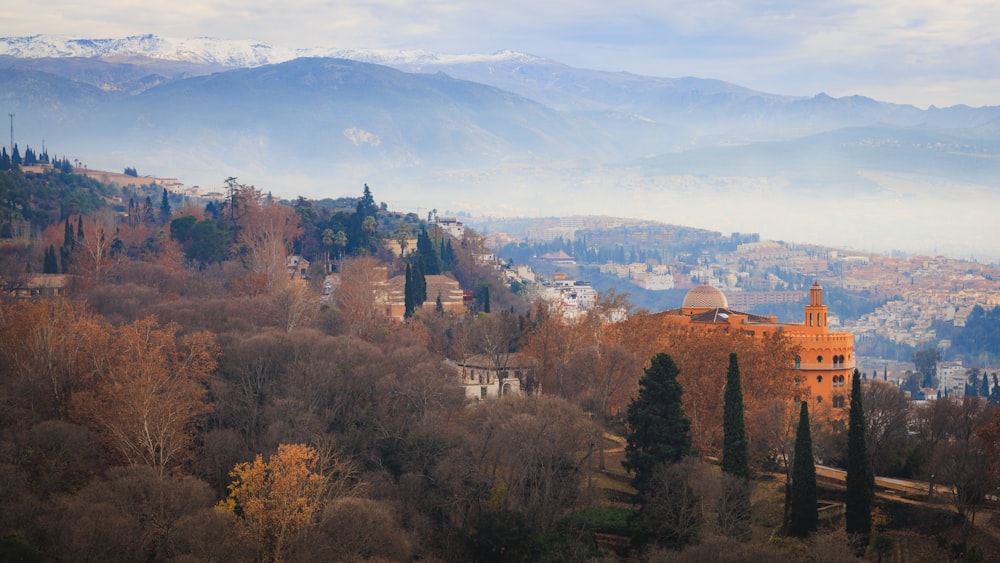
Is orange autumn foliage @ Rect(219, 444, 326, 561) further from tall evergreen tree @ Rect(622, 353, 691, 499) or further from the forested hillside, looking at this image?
tall evergreen tree @ Rect(622, 353, 691, 499)

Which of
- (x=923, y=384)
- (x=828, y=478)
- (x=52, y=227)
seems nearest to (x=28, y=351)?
(x=828, y=478)

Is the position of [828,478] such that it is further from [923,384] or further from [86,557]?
[923,384]

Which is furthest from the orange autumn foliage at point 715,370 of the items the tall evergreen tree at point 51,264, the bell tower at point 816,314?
the tall evergreen tree at point 51,264

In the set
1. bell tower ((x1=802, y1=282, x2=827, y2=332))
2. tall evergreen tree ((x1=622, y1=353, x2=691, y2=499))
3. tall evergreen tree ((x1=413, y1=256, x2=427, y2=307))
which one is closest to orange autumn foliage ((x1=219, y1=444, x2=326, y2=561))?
tall evergreen tree ((x1=622, y1=353, x2=691, y2=499))

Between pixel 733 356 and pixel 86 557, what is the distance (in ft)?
67.4

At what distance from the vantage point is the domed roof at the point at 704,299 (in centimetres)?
6334

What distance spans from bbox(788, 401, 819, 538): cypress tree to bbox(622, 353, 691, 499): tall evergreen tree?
3500 millimetres

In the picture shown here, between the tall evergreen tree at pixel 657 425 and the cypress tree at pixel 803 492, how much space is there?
11.5 ft

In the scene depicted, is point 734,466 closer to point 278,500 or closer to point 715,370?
point 715,370

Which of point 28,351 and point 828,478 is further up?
point 28,351

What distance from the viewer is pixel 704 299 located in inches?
2504

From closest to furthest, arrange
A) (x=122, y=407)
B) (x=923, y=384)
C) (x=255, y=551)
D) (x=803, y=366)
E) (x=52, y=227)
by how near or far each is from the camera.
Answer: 1. (x=255, y=551)
2. (x=122, y=407)
3. (x=803, y=366)
4. (x=52, y=227)
5. (x=923, y=384)

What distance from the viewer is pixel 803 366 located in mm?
58406

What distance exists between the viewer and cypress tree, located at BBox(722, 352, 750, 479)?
4031cm
